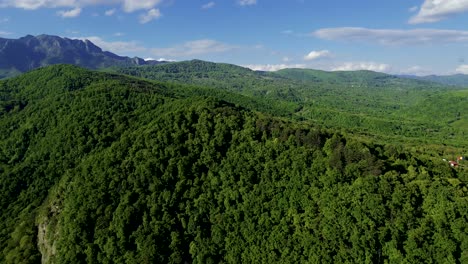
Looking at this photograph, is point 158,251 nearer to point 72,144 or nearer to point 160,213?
point 160,213

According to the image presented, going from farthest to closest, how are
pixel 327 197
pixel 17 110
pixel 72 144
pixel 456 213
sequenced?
pixel 17 110 → pixel 72 144 → pixel 327 197 → pixel 456 213

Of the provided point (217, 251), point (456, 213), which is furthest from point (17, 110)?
point (456, 213)

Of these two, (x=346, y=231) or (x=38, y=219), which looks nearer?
(x=346, y=231)

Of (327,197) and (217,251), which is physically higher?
(327,197)

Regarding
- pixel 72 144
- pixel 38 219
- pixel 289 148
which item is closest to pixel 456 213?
pixel 289 148

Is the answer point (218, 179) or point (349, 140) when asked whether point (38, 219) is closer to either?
point (218, 179)

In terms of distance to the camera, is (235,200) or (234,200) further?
(234,200)

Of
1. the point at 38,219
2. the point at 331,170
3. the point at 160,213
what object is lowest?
the point at 38,219

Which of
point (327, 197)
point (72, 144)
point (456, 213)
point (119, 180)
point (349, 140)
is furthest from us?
point (72, 144)
